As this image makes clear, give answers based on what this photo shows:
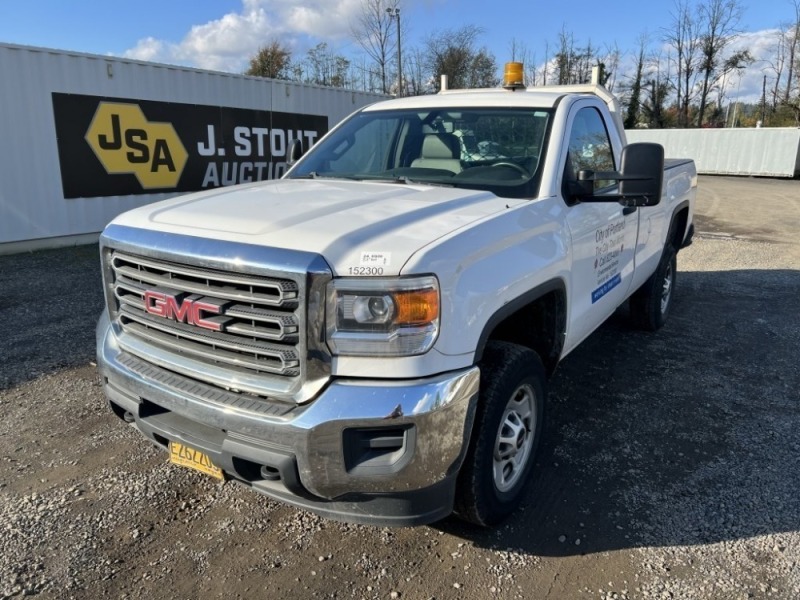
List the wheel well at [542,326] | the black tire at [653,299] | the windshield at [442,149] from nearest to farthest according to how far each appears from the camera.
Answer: the wheel well at [542,326], the windshield at [442,149], the black tire at [653,299]

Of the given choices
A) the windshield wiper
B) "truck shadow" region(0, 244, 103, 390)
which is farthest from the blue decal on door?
"truck shadow" region(0, 244, 103, 390)

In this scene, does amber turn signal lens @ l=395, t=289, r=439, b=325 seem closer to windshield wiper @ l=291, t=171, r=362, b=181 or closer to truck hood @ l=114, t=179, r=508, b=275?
truck hood @ l=114, t=179, r=508, b=275

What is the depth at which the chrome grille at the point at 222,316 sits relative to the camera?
7.50ft

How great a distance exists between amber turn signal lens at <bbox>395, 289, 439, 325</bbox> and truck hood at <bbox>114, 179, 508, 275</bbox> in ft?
0.33

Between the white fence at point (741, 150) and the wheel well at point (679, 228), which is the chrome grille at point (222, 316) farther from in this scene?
the white fence at point (741, 150)

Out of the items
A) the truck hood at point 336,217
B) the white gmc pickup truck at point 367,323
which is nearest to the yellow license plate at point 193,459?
the white gmc pickup truck at point 367,323

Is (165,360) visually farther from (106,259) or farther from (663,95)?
(663,95)

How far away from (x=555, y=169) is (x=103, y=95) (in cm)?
913

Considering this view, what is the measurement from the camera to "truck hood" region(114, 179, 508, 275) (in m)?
2.28

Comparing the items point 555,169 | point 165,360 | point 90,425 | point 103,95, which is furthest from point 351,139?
point 103,95

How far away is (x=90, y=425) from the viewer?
3912mm

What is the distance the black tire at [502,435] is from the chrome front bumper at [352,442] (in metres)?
0.20

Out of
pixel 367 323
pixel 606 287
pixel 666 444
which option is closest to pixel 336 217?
pixel 367 323

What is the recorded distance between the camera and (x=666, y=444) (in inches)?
148
